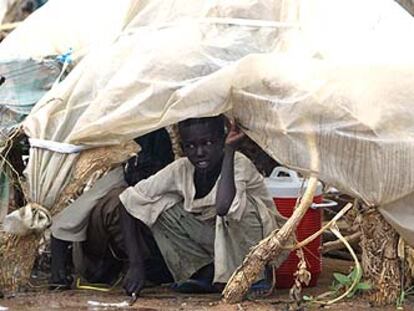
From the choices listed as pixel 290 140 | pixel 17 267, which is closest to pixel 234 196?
pixel 290 140

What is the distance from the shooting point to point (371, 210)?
5.60 m

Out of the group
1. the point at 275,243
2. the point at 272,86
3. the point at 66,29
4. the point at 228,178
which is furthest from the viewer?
the point at 66,29

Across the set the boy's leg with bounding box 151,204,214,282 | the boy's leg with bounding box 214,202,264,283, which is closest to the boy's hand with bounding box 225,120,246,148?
the boy's leg with bounding box 214,202,264,283

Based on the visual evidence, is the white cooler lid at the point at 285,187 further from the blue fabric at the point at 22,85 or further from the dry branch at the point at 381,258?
the blue fabric at the point at 22,85

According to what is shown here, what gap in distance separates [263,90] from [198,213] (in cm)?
81

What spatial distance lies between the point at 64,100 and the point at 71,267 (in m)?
1.04

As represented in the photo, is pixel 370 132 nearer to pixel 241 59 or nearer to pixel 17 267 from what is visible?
pixel 241 59

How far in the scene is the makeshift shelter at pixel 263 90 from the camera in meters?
5.41

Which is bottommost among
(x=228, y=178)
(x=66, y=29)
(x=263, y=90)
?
(x=228, y=178)

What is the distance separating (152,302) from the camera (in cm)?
585

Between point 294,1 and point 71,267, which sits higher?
point 294,1

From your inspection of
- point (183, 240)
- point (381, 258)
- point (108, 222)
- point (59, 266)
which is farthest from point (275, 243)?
point (59, 266)

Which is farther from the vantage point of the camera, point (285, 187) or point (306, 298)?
point (285, 187)

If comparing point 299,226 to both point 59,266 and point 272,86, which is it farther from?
point 59,266
